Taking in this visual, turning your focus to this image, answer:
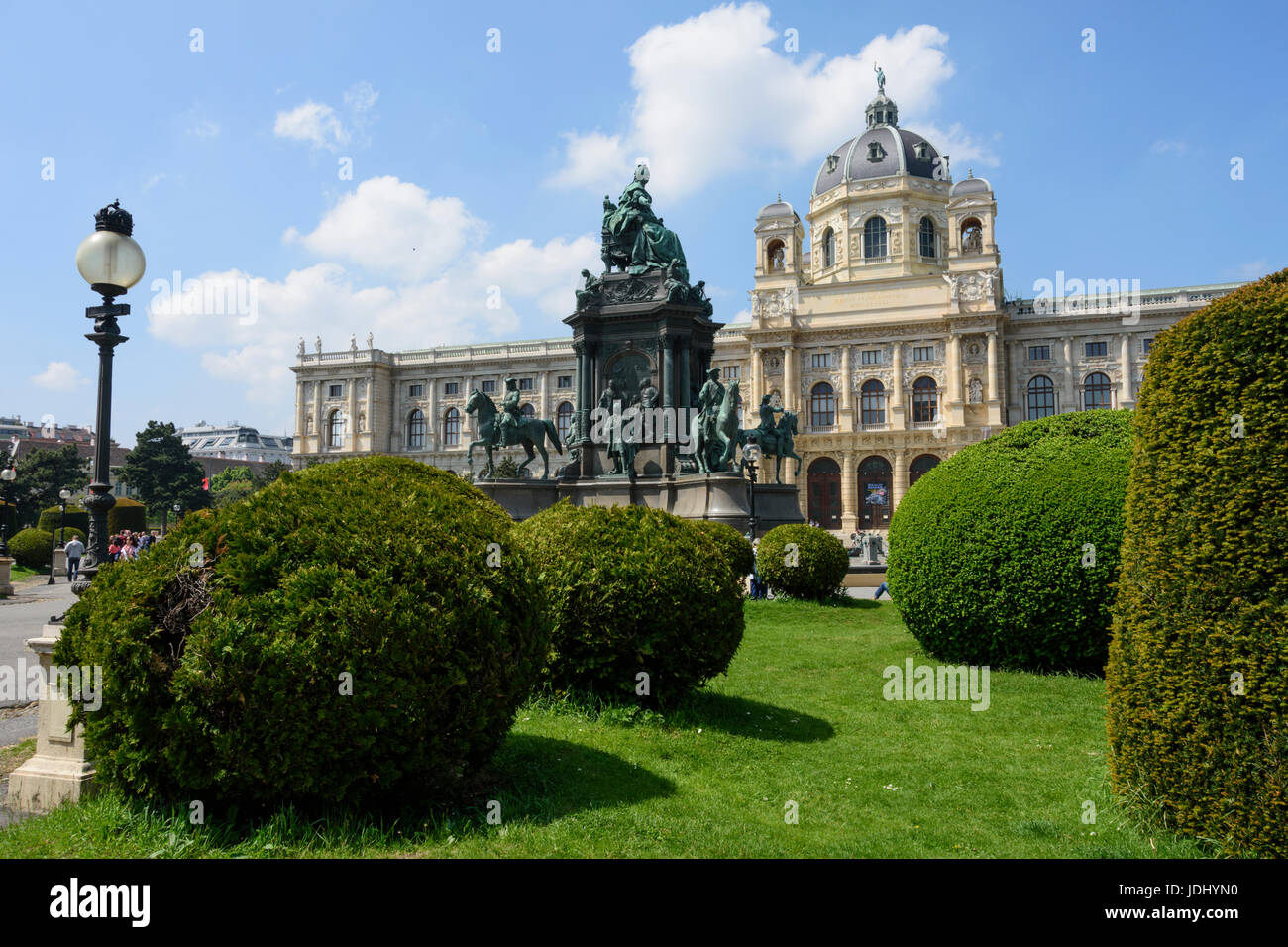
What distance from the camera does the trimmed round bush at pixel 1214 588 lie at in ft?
13.6

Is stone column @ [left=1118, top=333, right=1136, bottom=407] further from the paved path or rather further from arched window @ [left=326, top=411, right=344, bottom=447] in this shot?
arched window @ [left=326, top=411, right=344, bottom=447]

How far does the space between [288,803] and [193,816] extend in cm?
45

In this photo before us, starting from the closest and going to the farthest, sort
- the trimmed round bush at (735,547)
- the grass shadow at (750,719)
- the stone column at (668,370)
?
the grass shadow at (750,719)
the trimmed round bush at (735,547)
the stone column at (668,370)

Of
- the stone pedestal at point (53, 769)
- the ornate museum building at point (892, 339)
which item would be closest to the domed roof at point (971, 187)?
the ornate museum building at point (892, 339)

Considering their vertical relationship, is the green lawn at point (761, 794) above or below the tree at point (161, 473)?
below

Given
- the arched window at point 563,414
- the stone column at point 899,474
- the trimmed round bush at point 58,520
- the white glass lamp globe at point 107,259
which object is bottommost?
the trimmed round bush at point 58,520

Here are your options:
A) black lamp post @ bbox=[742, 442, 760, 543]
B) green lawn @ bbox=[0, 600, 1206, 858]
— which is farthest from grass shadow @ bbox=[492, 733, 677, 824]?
black lamp post @ bbox=[742, 442, 760, 543]

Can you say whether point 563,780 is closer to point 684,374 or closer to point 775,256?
point 684,374

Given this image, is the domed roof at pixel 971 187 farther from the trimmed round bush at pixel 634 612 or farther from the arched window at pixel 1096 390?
the trimmed round bush at pixel 634 612

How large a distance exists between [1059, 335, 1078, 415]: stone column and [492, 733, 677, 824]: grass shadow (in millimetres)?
69137

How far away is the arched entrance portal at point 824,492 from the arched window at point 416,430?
4027 centimetres

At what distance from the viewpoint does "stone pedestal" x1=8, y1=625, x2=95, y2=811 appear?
4.88m

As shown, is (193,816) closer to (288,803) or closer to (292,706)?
(288,803)
